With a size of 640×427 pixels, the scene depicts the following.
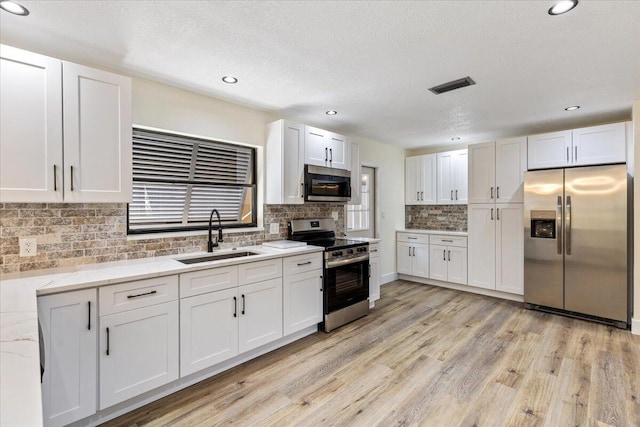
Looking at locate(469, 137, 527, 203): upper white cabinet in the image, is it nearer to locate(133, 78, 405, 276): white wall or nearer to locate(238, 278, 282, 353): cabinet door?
locate(133, 78, 405, 276): white wall

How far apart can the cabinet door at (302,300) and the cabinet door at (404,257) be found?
263 centimetres

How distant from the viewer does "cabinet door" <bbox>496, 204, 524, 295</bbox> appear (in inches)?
167

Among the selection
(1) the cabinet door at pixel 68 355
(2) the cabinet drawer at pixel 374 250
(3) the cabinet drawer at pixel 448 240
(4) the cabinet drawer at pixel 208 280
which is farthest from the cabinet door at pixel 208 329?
(3) the cabinet drawer at pixel 448 240

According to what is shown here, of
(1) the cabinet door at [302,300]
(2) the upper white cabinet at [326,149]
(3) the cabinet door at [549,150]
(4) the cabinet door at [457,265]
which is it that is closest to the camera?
(1) the cabinet door at [302,300]

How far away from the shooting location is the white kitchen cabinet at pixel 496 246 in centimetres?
427

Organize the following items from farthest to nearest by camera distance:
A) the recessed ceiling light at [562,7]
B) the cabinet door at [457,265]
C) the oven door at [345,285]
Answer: the cabinet door at [457,265], the oven door at [345,285], the recessed ceiling light at [562,7]

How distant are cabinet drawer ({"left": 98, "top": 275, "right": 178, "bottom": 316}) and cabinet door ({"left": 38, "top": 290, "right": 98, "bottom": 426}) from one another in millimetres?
66

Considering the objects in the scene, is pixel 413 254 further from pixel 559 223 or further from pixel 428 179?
pixel 559 223

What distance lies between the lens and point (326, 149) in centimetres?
383

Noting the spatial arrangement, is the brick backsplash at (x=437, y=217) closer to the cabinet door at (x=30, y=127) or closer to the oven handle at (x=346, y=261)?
the oven handle at (x=346, y=261)

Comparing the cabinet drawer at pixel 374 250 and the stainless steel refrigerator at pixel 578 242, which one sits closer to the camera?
the stainless steel refrigerator at pixel 578 242

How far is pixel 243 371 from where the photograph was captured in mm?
2619

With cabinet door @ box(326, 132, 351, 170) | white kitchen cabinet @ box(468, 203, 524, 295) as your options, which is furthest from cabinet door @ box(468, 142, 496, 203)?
cabinet door @ box(326, 132, 351, 170)

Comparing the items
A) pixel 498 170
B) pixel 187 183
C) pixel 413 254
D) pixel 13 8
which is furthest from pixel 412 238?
pixel 13 8
